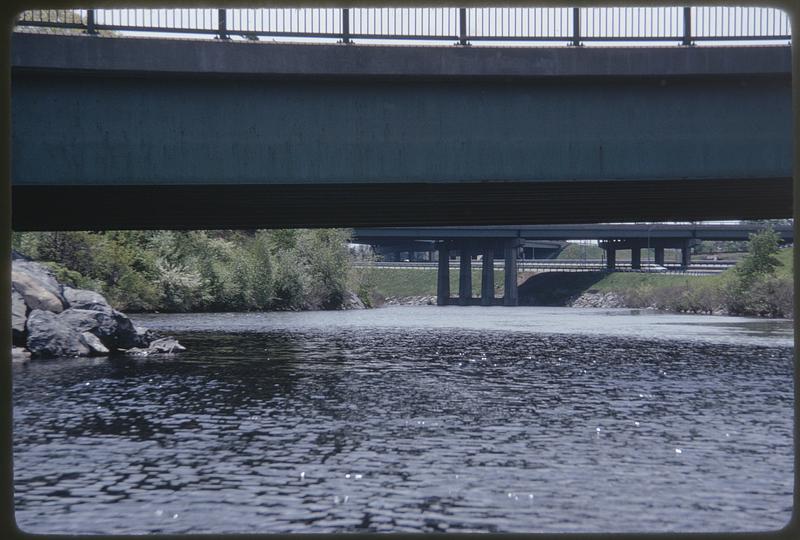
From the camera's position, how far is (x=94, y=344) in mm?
44469

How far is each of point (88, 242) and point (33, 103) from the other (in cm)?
4338

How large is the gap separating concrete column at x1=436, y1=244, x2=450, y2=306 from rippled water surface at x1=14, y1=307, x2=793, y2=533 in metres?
108

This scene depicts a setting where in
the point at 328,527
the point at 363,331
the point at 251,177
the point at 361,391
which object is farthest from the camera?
the point at 363,331

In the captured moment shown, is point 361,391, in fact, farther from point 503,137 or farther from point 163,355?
point 163,355

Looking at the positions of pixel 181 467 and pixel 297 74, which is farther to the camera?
pixel 297 74

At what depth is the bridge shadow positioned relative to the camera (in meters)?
154

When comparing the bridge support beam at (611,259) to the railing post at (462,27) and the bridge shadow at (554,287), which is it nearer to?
the bridge shadow at (554,287)

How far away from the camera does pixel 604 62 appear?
34312mm

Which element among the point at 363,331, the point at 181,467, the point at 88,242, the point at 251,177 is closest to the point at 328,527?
the point at 181,467

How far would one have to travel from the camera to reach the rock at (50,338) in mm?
42906

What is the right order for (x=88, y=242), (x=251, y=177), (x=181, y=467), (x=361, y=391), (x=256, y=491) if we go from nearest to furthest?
1. (x=256, y=491)
2. (x=181, y=467)
3. (x=361, y=391)
4. (x=251, y=177)
5. (x=88, y=242)

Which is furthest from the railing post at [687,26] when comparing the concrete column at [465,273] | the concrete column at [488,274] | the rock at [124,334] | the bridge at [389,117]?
the concrete column at [465,273]

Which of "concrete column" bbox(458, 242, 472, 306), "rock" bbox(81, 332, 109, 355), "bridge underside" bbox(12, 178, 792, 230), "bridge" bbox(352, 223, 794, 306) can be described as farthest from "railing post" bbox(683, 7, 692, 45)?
"concrete column" bbox(458, 242, 472, 306)

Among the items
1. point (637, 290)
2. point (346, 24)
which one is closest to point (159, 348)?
point (346, 24)
